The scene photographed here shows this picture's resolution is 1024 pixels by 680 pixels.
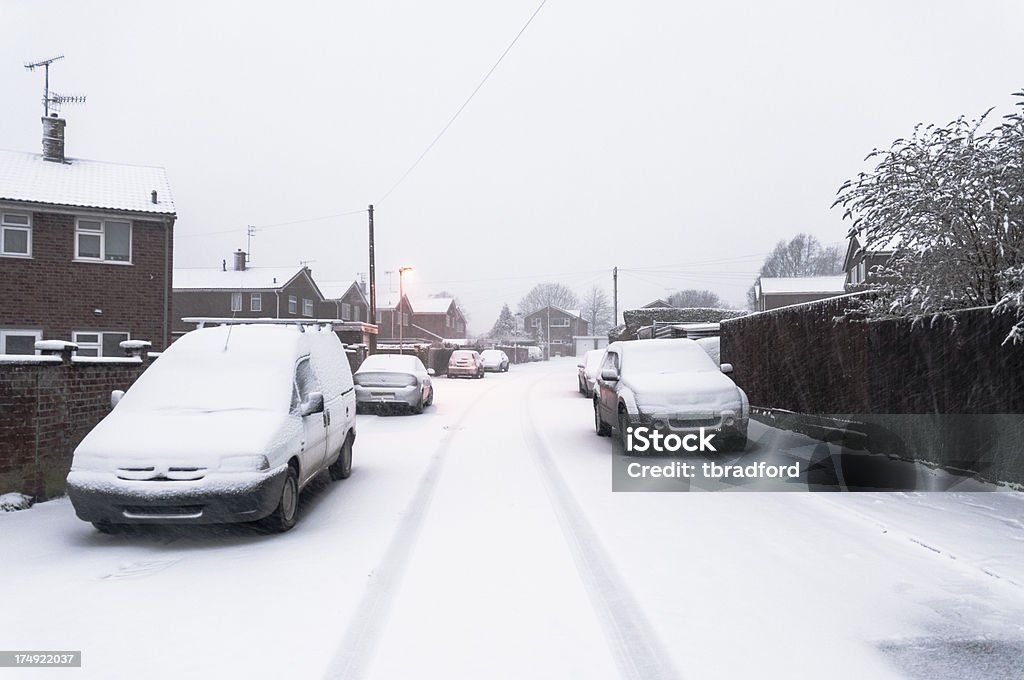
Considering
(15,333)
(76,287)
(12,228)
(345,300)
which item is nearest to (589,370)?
(76,287)

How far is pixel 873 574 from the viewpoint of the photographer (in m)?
5.55

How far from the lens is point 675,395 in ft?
35.9

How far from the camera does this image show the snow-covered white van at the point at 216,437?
6.27 m

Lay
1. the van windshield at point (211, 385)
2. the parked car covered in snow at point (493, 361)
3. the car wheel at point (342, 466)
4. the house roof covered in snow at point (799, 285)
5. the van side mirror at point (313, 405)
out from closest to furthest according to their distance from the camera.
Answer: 1. the van windshield at point (211, 385)
2. the van side mirror at point (313, 405)
3. the car wheel at point (342, 466)
4. the parked car covered in snow at point (493, 361)
5. the house roof covered in snow at point (799, 285)

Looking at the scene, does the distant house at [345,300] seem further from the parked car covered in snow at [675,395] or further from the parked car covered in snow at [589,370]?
the parked car covered in snow at [675,395]

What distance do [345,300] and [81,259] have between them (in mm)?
41948

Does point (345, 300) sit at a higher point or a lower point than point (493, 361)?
higher

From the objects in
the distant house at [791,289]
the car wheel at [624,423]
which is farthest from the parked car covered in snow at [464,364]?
the distant house at [791,289]

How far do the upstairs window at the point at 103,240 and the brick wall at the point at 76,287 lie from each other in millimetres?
180

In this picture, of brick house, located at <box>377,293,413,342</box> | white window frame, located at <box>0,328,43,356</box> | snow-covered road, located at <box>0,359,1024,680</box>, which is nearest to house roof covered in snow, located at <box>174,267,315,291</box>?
brick house, located at <box>377,293,413,342</box>

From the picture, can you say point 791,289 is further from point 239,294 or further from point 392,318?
point 239,294

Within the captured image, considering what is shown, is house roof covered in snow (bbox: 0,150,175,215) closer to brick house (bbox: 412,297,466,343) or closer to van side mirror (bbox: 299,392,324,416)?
van side mirror (bbox: 299,392,324,416)

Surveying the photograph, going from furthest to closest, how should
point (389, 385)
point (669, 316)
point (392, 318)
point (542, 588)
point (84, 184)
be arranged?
1. point (392, 318)
2. point (669, 316)
3. point (84, 184)
4. point (389, 385)
5. point (542, 588)

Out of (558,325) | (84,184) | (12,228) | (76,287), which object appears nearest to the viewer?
(12,228)
